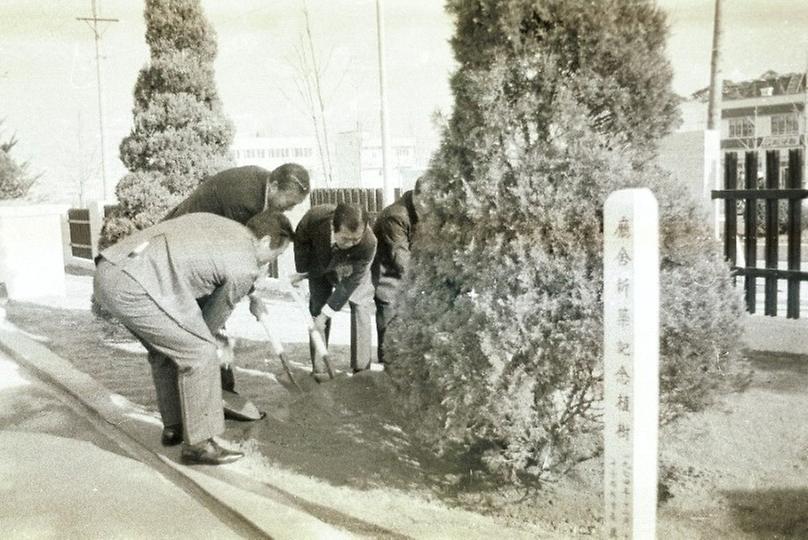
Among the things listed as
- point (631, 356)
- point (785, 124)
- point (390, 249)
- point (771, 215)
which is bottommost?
point (631, 356)

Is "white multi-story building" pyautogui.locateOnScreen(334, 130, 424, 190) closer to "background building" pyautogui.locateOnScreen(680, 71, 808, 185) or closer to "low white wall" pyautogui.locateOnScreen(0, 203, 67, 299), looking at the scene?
"low white wall" pyautogui.locateOnScreen(0, 203, 67, 299)

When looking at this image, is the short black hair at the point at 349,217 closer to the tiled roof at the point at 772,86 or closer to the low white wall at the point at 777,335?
the tiled roof at the point at 772,86

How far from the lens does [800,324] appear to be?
12.4 ft

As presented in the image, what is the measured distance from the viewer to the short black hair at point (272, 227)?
325 cm

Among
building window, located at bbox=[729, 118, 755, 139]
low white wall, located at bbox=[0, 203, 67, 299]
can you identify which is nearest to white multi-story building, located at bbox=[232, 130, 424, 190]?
building window, located at bbox=[729, 118, 755, 139]

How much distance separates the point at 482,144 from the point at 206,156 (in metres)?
3.53

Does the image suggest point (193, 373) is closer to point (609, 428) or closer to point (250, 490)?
point (250, 490)

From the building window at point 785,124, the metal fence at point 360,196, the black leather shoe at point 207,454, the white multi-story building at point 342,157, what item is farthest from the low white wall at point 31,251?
the building window at point 785,124

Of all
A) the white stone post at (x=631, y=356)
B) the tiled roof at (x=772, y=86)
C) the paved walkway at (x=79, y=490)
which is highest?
the tiled roof at (x=772, y=86)

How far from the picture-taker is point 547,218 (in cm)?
196

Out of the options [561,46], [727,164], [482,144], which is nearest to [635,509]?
[482,144]

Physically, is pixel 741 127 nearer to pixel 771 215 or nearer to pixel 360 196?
pixel 771 215

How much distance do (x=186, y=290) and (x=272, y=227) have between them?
580 millimetres

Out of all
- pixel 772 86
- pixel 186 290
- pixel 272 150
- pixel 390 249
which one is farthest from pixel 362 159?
pixel 772 86
